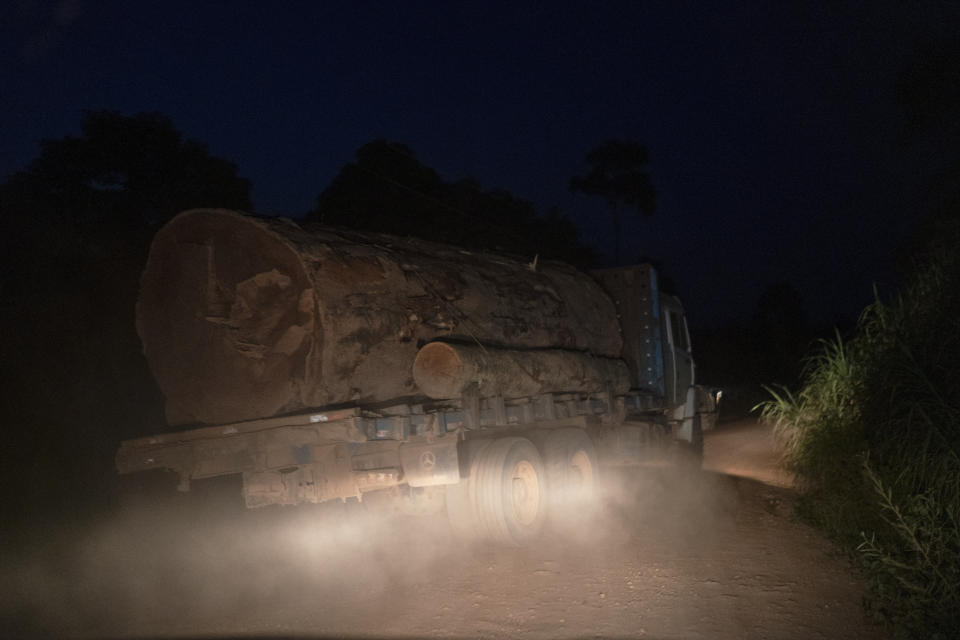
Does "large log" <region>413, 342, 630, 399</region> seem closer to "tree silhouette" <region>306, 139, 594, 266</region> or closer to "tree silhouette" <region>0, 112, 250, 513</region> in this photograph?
"tree silhouette" <region>0, 112, 250, 513</region>

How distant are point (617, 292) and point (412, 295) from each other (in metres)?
4.69

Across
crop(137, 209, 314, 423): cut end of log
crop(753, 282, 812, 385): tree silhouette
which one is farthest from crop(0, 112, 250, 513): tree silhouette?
crop(753, 282, 812, 385): tree silhouette

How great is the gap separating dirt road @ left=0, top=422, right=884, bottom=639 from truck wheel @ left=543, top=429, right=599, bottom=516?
10.4 inches

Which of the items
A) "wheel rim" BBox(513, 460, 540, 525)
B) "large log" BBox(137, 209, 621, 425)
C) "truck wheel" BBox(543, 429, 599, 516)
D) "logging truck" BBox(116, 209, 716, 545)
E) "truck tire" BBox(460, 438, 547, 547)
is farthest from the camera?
"truck wheel" BBox(543, 429, 599, 516)

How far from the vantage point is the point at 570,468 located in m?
8.23

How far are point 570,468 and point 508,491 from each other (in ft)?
4.82

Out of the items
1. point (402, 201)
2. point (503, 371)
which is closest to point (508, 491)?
point (503, 371)

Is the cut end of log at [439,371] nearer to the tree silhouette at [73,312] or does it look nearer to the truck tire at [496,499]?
the truck tire at [496,499]

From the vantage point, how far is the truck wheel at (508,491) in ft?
22.2

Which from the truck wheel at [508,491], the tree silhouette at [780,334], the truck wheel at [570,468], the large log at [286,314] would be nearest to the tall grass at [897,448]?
the truck wheel at [570,468]

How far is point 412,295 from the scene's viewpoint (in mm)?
6934

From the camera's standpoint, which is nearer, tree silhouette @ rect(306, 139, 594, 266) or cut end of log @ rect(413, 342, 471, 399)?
cut end of log @ rect(413, 342, 471, 399)

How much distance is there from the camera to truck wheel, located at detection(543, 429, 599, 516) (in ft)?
25.8

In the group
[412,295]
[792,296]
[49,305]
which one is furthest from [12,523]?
[792,296]
